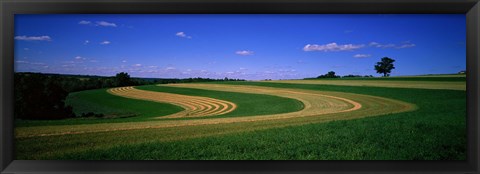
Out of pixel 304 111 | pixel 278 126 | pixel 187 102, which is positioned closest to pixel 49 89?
pixel 187 102

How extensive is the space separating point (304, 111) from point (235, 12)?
1.48 metres

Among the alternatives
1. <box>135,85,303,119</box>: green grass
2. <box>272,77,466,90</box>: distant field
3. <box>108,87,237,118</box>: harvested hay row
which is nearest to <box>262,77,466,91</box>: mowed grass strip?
<box>272,77,466,90</box>: distant field

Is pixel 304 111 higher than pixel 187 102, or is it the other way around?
pixel 187 102

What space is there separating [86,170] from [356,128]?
305 centimetres

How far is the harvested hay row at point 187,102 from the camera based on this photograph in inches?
173

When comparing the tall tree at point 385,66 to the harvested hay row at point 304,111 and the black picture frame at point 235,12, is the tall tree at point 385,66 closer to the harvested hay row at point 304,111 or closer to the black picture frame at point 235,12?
the harvested hay row at point 304,111

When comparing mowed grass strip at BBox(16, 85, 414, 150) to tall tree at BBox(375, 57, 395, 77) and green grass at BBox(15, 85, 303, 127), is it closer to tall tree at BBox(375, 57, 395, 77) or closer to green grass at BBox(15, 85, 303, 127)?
green grass at BBox(15, 85, 303, 127)

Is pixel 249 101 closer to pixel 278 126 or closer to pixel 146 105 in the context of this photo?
pixel 278 126

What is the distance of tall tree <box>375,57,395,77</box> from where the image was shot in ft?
14.0

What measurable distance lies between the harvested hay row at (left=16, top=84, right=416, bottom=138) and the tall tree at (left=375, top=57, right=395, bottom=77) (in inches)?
14.3

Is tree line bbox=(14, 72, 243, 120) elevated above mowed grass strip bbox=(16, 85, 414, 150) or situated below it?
above

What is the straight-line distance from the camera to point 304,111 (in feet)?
14.6

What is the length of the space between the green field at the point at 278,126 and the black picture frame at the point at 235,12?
0.10m

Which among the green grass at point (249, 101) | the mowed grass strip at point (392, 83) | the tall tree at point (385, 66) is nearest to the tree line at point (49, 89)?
the green grass at point (249, 101)
